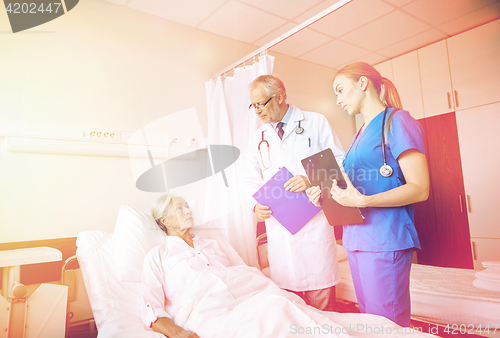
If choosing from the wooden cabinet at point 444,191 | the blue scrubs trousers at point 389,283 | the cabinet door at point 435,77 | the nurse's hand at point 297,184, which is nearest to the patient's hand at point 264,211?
the nurse's hand at point 297,184

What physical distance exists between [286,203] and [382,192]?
65 centimetres

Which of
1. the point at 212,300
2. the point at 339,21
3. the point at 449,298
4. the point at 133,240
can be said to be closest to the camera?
the point at 212,300

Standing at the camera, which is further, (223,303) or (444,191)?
(444,191)

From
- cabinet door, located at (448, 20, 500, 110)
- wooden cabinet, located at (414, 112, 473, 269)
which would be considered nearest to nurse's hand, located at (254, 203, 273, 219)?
wooden cabinet, located at (414, 112, 473, 269)

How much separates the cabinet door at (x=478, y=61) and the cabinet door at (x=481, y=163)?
0.08 m

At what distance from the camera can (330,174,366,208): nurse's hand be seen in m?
1.05

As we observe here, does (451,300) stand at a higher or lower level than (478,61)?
lower

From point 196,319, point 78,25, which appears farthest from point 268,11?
point 196,319

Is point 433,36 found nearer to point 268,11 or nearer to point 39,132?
point 268,11

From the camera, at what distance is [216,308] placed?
1.26 metres

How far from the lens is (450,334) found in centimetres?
160

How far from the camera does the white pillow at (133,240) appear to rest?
1662 millimetres

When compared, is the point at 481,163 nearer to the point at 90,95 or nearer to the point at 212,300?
the point at 212,300

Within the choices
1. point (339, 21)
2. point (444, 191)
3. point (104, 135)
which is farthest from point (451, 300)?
point (104, 135)
